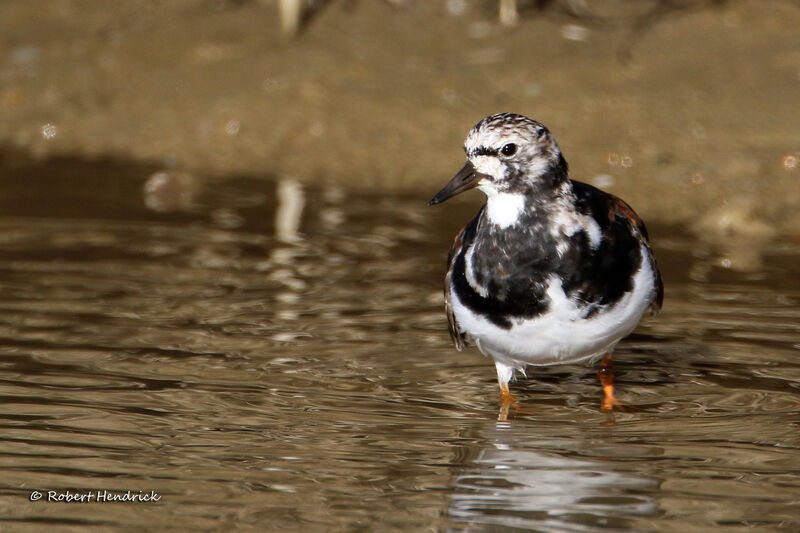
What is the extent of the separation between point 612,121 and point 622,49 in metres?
1.04

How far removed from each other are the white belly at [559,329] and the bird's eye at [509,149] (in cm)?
54

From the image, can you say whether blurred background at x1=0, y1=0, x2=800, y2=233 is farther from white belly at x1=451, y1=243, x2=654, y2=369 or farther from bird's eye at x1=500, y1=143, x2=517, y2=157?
bird's eye at x1=500, y1=143, x2=517, y2=157

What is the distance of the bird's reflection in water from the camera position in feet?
14.1

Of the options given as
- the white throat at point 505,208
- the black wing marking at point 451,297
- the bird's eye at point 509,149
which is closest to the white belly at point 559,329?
the black wing marking at point 451,297

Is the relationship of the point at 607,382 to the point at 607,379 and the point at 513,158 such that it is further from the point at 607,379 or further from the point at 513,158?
A: the point at 513,158

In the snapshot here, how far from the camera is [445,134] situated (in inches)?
407

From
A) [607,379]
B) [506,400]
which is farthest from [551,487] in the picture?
[607,379]

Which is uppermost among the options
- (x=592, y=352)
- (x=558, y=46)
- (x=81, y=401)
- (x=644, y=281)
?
(x=558, y=46)

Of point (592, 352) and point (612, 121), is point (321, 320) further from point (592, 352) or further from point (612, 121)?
point (612, 121)

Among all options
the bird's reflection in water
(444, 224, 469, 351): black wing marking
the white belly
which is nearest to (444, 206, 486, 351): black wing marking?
(444, 224, 469, 351): black wing marking

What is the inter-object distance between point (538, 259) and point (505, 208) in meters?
0.26

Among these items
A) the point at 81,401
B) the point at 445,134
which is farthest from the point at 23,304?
the point at 445,134

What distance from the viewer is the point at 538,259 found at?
4980 mm

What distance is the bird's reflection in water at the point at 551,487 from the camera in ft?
14.1
